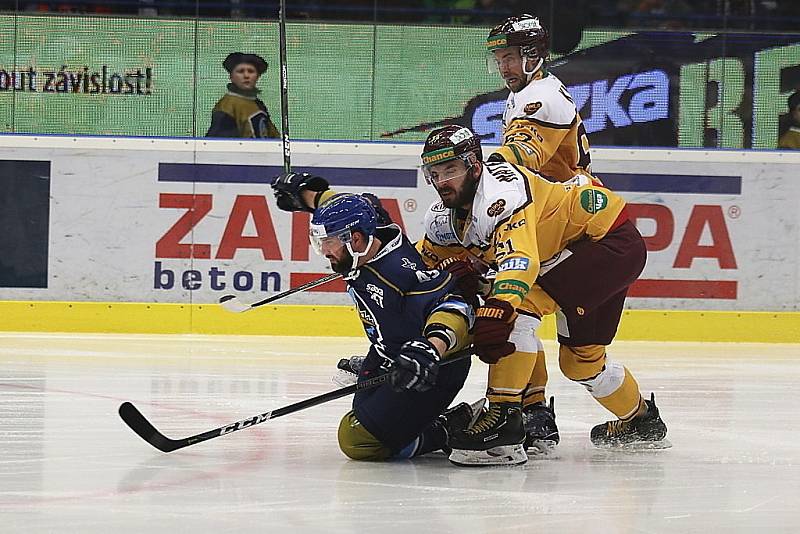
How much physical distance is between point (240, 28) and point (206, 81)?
0.39 m

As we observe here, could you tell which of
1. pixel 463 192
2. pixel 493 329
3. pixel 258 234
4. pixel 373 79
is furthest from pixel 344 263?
pixel 373 79

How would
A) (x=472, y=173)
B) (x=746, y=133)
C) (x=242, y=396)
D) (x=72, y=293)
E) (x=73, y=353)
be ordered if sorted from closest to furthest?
(x=472, y=173) < (x=242, y=396) < (x=73, y=353) < (x=72, y=293) < (x=746, y=133)

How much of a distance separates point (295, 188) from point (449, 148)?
0.96 metres

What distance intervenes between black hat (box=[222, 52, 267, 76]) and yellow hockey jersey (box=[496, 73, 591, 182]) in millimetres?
3719

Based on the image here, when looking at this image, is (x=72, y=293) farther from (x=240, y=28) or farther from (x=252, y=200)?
(x=240, y=28)

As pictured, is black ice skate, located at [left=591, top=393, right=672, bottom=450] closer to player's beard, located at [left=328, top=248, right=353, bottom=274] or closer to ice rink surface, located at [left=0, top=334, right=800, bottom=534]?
ice rink surface, located at [left=0, top=334, right=800, bottom=534]

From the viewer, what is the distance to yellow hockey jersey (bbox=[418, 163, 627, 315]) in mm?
3555

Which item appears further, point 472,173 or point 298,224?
point 298,224

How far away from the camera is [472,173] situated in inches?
145

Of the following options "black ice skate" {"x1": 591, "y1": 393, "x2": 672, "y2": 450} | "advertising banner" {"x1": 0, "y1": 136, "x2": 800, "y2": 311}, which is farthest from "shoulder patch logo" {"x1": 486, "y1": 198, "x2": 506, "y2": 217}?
"advertising banner" {"x1": 0, "y1": 136, "x2": 800, "y2": 311}

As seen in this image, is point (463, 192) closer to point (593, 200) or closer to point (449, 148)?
point (449, 148)

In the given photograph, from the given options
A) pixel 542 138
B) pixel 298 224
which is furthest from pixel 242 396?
pixel 298 224

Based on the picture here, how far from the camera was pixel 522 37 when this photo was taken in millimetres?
4422

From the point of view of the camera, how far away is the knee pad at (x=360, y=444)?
3719 mm
